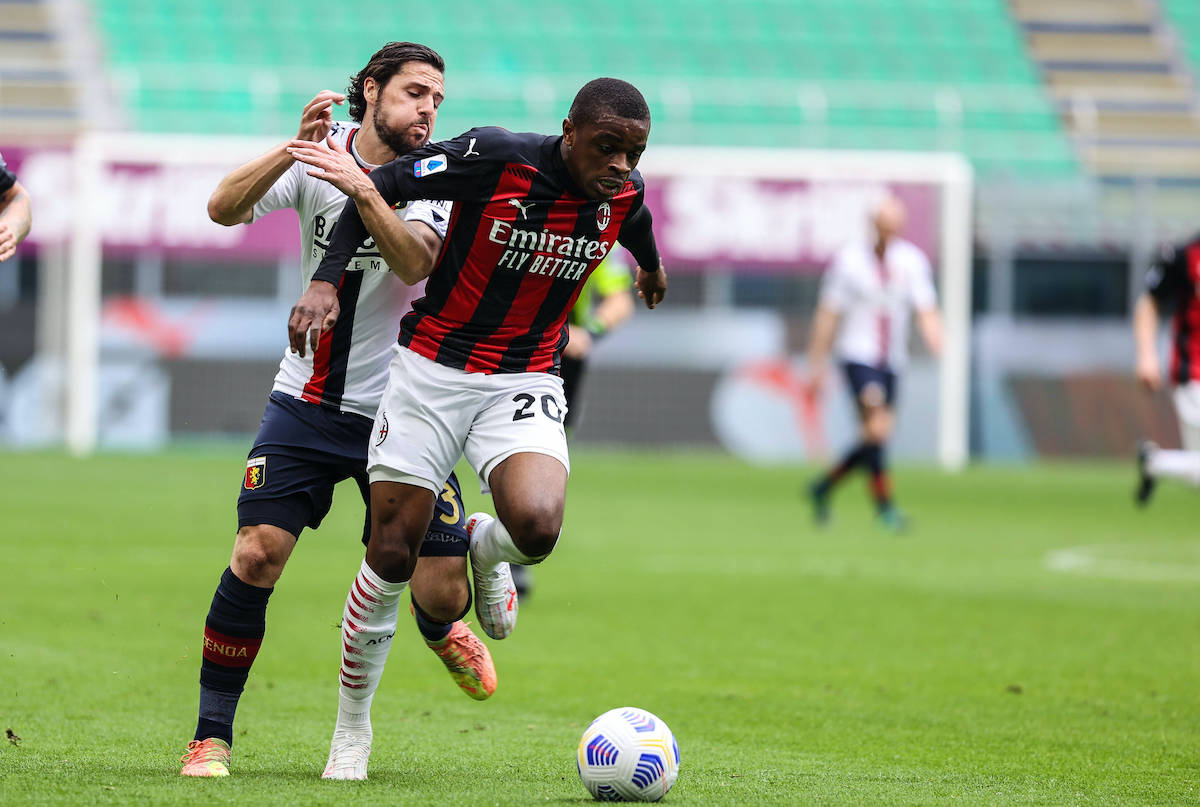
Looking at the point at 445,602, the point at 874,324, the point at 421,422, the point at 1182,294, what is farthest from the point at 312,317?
the point at 874,324

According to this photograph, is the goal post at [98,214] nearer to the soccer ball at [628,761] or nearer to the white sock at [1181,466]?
the white sock at [1181,466]

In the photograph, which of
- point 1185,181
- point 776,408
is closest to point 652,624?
point 776,408

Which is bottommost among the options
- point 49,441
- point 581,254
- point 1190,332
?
point 49,441

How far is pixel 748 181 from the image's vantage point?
2227 centimetres

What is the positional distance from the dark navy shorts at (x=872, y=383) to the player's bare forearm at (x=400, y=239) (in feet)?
30.5

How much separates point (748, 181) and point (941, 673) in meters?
16.2

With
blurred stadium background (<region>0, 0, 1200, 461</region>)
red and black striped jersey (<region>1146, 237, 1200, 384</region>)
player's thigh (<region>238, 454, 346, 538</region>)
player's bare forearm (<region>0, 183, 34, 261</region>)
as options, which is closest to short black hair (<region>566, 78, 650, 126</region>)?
player's thigh (<region>238, 454, 346, 538</region>)

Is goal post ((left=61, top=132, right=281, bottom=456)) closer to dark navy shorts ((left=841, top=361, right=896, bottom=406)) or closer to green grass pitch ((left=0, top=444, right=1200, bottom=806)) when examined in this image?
green grass pitch ((left=0, top=444, right=1200, bottom=806))

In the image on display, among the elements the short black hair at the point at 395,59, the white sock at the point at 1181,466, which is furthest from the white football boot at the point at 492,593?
the white sock at the point at 1181,466

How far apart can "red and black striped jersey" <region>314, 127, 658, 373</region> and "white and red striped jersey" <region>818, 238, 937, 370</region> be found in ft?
29.4

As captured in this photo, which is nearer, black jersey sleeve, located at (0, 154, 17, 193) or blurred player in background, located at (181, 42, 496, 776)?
blurred player in background, located at (181, 42, 496, 776)

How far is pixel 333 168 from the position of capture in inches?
165

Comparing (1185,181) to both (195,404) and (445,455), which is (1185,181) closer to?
(195,404)

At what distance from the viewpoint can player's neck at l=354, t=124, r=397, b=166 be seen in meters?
4.77
